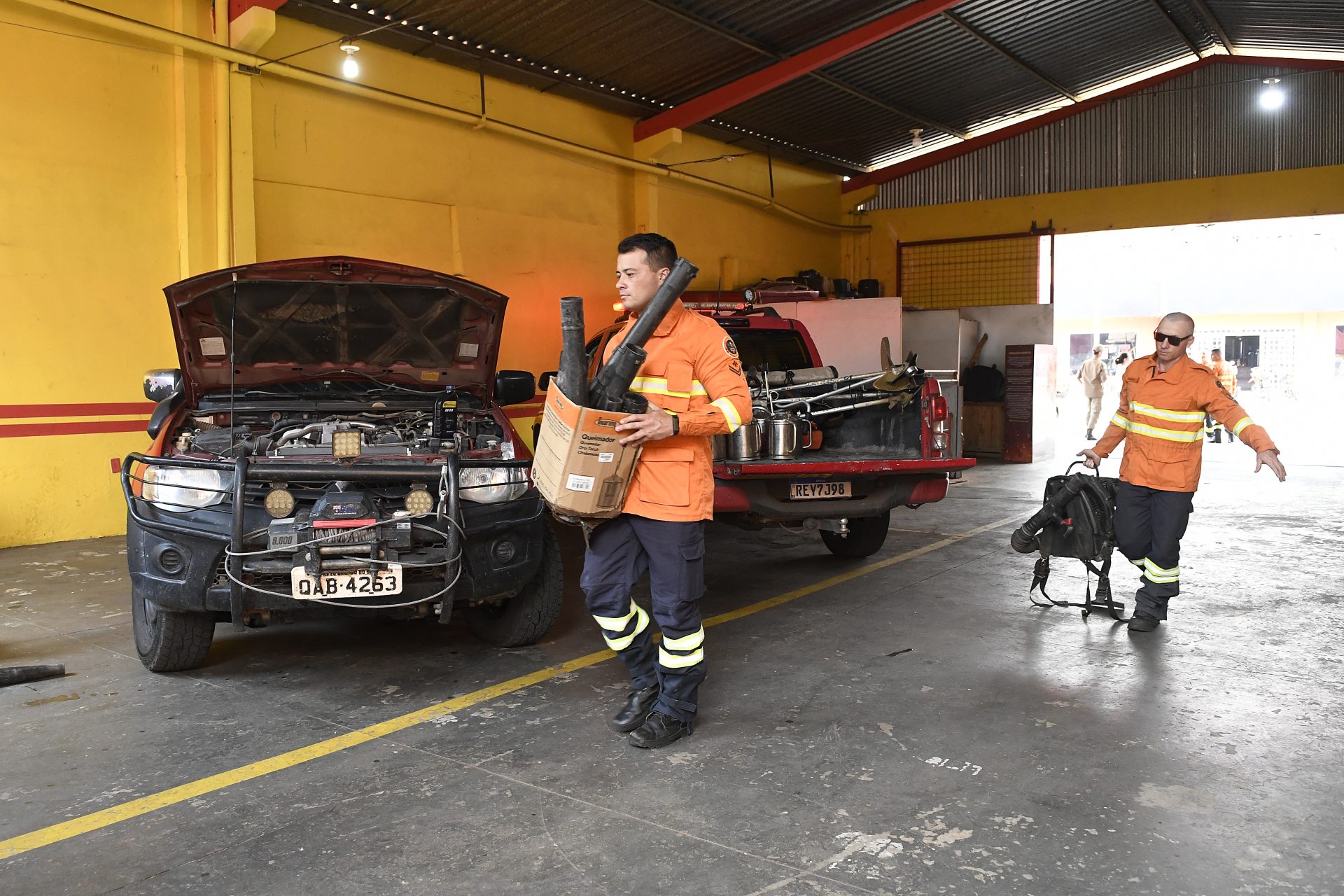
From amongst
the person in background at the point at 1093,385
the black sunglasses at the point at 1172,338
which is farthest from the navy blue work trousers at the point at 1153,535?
the person in background at the point at 1093,385

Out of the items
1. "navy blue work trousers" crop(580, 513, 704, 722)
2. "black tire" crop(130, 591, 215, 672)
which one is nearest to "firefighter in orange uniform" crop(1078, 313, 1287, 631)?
"navy blue work trousers" crop(580, 513, 704, 722)

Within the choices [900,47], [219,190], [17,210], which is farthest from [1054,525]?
[900,47]

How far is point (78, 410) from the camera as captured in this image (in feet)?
27.1

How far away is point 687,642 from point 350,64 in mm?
7986

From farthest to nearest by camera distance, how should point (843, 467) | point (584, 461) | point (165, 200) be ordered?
point (165, 200) → point (843, 467) → point (584, 461)

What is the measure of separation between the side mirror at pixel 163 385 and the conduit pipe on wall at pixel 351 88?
4668mm

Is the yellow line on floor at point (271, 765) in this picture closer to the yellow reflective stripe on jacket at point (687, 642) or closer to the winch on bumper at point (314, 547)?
the winch on bumper at point (314, 547)

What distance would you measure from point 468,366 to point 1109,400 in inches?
991

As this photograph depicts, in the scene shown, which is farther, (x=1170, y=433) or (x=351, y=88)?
(x=351, y=88)

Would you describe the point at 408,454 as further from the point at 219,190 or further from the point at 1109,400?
the point at 1109,400

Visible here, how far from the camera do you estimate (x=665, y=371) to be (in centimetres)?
371

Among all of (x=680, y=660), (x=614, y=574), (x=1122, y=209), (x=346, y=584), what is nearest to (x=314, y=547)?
(x=346, y=584)

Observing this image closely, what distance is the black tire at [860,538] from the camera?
24.0 ft

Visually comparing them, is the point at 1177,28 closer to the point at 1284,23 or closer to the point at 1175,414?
the point at 1284,23
